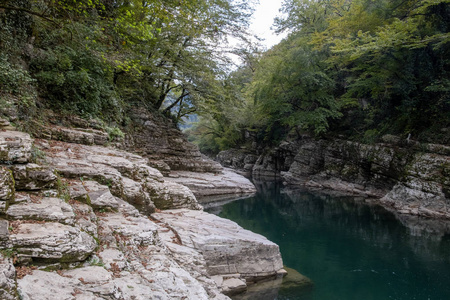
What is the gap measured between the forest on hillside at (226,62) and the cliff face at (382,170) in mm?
1271

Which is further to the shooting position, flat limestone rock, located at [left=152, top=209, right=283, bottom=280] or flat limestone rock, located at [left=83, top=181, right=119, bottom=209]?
flat limestone rock, located at [left=152, top=209, right=283, bottom=280]

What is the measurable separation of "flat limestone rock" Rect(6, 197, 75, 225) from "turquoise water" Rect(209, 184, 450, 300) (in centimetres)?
514

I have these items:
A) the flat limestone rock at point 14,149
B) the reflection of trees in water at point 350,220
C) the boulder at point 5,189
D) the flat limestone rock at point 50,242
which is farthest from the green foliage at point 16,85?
the reflection of trees in water at point 350,220

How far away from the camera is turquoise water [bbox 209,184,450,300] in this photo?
805cm

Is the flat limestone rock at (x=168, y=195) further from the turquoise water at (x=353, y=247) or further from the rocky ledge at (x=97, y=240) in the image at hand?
the turquoise water at (x=353, y=247)


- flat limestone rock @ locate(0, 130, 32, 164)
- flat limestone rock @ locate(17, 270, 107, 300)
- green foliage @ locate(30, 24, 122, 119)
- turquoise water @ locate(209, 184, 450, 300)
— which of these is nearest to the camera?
flat limestone rock @ locate(17, 270, 107, 300)

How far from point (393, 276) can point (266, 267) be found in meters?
4.54

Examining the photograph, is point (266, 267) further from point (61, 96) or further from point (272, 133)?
point (272, 133)

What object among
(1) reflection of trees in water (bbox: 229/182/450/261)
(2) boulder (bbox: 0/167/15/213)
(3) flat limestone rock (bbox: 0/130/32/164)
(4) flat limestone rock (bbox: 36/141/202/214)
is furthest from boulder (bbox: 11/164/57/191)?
(1) reflection of trees in water (bbox: 229/182/450/261)

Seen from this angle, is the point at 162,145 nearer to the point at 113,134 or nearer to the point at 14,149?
the point at 113,134

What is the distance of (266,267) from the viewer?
303 inches

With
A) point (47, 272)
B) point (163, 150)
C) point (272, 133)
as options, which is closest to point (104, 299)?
point (47, 272)

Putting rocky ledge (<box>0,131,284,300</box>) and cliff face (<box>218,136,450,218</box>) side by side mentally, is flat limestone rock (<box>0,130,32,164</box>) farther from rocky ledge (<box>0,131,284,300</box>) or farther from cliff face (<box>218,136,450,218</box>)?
cliff face (<box>218,136,450,218</box>)

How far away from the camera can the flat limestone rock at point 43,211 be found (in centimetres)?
369
